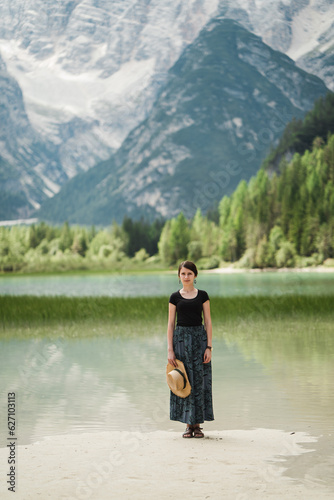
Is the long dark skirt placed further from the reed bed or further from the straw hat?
the reed bed

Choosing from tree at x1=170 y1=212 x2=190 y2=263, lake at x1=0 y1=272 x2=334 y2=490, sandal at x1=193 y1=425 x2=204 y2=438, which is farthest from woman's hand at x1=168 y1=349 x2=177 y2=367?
tree at x1=170 y1=212 x2=190 y2=263

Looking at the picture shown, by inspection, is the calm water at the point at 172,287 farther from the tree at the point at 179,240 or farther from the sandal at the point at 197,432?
the tree at the point at 179,240

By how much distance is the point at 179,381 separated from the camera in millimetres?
10578

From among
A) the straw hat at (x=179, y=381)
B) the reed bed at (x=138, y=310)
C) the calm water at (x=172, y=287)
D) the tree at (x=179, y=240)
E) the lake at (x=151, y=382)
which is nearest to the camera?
the straw hat at (x=179, y=381)

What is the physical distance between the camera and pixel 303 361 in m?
21.3

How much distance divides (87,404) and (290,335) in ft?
46.3

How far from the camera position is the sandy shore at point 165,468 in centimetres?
830

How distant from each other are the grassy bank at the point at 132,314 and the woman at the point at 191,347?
19.6 m

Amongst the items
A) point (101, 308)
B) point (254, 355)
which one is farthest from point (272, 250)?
point (254, 355)

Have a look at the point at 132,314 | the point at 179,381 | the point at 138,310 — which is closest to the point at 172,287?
the point at 138,310

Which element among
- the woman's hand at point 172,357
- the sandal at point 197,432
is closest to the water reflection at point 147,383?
the sandal at point 197,432

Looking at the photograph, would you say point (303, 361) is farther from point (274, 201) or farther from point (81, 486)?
point (274, 201)

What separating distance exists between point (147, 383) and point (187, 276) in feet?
26.9

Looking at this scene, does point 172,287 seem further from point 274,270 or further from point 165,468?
point 165,468
